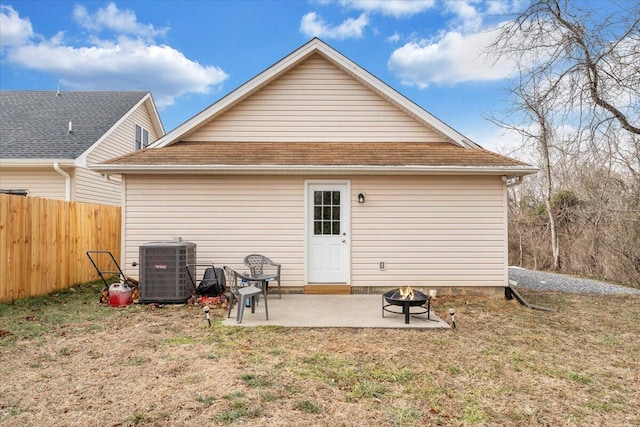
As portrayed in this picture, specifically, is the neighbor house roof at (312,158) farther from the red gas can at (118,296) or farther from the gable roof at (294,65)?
the red gas can at (118,296)

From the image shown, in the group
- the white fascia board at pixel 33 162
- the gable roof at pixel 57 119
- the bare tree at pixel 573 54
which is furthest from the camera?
the gable roof at pixel 57 119

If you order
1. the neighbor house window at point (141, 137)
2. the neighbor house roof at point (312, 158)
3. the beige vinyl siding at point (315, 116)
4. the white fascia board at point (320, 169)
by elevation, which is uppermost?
the neighbor house window at point (141, 137)

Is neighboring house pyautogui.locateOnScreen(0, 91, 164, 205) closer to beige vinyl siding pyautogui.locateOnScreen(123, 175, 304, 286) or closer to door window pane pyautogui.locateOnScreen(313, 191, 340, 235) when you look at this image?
beige vinyl siding pyautogui.locateOnScreen(123, 175, 304, 286)

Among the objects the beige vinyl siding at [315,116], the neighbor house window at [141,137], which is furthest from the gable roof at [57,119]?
the beige vinyl siding at [315,116]

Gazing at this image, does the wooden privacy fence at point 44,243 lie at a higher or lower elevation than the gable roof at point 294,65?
lower

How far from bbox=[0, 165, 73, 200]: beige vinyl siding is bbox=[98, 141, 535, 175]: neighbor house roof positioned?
427 cm

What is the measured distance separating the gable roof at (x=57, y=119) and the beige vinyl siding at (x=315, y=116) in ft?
17.0

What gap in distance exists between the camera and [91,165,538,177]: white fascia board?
6.90 m

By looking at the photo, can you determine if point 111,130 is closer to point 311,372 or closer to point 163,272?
point 163,272

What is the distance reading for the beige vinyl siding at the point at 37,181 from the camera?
10086 mm

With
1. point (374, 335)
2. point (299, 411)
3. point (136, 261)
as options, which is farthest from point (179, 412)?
point (136, 261)

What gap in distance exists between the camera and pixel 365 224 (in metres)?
7.45

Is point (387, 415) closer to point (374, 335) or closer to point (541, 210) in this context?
point (374, 335)

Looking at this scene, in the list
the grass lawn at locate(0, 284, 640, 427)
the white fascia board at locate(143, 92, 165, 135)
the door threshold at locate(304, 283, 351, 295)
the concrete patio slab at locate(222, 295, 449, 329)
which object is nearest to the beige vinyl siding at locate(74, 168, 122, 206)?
the white fascia board at locate(143, 92, 165, 135)
